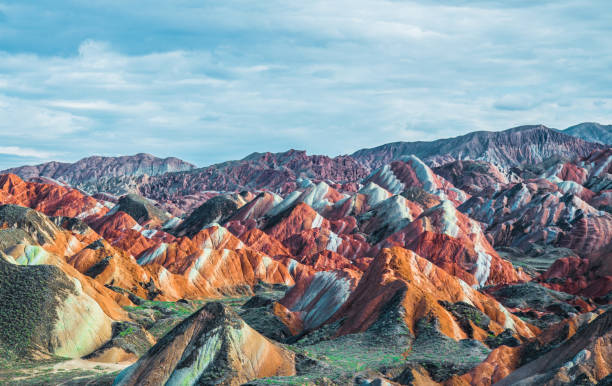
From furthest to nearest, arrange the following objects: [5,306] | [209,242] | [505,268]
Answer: [209,242] → [505,268] → [5,306]

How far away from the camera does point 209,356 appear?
33.4 metres

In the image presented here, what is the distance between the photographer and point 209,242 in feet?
455

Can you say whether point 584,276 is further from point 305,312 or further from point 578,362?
point 578,362

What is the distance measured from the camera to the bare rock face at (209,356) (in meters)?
32.7

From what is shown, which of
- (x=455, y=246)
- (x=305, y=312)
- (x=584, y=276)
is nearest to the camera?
(x=305, y=312)

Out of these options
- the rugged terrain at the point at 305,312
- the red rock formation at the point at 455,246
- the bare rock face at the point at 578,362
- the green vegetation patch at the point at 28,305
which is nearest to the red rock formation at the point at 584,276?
the rugged terrain at the point at 305,312

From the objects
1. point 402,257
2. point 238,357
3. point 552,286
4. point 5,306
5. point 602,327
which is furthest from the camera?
point 552,286

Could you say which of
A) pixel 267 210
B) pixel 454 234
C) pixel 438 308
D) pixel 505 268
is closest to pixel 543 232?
pixel 454 234

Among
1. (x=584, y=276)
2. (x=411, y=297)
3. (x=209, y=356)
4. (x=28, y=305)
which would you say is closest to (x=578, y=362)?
(x=209, y=356)

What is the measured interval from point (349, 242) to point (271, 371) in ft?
365

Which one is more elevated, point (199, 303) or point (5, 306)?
point (5, 306)

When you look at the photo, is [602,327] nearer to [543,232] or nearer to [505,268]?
[505,268]

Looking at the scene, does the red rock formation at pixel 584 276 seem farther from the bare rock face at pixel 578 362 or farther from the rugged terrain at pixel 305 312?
the bare rock face at pixel 578 362

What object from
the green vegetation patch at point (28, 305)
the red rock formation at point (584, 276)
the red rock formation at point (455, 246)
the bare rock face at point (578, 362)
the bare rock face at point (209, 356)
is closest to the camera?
the bare rock face at point (578, 362)
